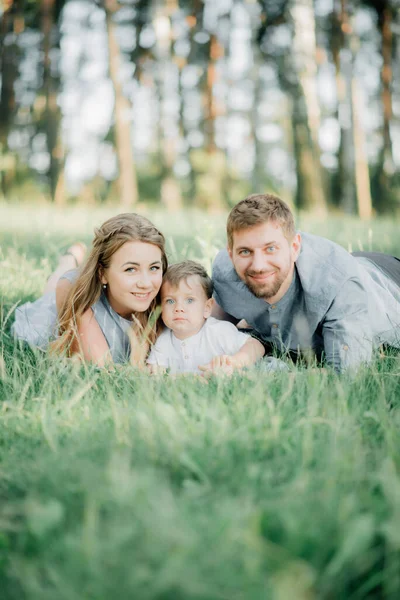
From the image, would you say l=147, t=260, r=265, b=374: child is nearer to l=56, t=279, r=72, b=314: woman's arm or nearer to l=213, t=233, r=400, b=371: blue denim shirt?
l=213, t=233, r=400, b=371: blue denim shirt

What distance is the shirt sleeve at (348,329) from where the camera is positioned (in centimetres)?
305

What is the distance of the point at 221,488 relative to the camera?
159 centimetres

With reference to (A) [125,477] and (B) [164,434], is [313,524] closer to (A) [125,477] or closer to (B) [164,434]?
(A) [125,477]

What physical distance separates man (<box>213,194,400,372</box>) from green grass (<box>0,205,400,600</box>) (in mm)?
679

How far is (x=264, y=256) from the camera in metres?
3.19

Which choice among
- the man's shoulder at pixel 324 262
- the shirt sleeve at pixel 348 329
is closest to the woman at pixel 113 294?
the man's shoulder at pixel 324 262

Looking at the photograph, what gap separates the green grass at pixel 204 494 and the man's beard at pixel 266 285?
0.81 metres

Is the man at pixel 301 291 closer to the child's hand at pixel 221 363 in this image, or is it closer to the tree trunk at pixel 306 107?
the child's hand at pixel 221 363

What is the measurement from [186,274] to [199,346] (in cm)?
46

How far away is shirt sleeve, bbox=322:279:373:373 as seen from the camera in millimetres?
3051

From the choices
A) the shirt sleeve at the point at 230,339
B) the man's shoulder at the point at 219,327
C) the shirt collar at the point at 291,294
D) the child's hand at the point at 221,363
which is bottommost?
the child's hand at the point at 221,363

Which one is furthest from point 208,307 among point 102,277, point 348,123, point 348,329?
point 348,123

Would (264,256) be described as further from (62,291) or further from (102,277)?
(62,291)

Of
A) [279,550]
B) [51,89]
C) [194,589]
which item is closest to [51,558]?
[194,589]
